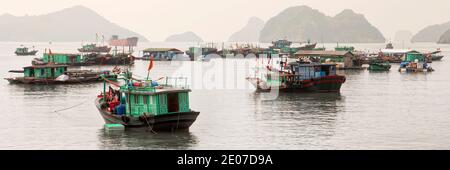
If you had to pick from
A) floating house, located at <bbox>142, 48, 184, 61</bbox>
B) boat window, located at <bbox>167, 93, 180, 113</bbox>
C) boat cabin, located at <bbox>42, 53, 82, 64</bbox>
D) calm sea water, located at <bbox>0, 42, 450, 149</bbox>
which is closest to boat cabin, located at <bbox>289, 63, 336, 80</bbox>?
calm sea water, located at <bbox>0, 42, 450, 149</bbox>

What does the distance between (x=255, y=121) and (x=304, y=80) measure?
19859 millimetres

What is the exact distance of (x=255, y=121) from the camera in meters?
39.5

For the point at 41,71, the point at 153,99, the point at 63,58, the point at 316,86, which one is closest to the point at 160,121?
the point at 153,99

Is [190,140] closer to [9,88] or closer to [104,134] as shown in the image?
[104,134]

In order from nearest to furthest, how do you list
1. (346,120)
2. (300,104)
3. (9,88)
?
1. (346,120)
2. (300,104)
3. (9,88)

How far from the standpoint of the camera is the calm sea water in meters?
31.5

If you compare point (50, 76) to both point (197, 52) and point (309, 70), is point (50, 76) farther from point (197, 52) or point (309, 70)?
point (197, 52)

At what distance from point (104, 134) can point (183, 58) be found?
102162 millimetres

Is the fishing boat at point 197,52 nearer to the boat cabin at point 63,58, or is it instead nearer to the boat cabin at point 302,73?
the boat cabin at point 63,58

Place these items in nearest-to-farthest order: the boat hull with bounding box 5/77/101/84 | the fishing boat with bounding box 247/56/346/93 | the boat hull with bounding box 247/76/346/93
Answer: the boat hull with bounding box 247/76/346/93, the fishing boat with bounding box 247/56/346/93, the boat hull with bounding box 5/77/101/84

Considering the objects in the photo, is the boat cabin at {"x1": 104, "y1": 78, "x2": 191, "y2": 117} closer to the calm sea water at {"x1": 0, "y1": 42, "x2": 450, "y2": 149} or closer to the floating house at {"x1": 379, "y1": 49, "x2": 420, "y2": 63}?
the calm sea water at {"x1": 0, "y1": 42, "x2": 450, "y2": 149}

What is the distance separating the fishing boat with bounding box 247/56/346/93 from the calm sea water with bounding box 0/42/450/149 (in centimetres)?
157
